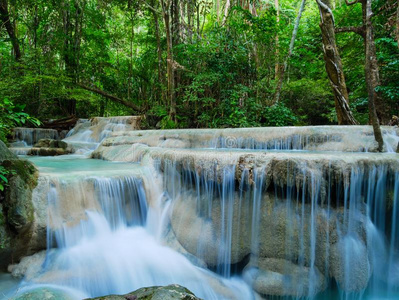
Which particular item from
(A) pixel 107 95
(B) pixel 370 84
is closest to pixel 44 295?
(B) pixel 370 84

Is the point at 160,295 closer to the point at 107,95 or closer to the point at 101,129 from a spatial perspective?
the point at 101,129

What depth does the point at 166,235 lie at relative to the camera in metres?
3.99

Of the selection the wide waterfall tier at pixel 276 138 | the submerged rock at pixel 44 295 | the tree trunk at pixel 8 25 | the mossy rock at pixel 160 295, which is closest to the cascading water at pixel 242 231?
the submerged rock at pixel 44 295

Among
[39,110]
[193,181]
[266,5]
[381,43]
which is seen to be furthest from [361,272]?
[266,5]

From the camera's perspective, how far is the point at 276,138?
18.3ft

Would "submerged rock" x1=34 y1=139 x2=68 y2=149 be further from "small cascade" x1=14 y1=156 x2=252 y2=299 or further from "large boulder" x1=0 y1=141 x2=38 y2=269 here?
"large boulder" x1=0 y1=141 x2=38 y2=269

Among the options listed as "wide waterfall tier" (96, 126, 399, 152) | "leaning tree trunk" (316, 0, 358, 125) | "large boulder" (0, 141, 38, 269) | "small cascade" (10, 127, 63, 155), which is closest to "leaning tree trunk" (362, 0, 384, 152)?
"wide waterfall tier" (96, 126, 399, 152)

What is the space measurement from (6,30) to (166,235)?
12.6 m

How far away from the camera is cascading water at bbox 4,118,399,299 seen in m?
3.10

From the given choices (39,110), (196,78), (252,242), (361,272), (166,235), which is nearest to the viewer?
(361,272)

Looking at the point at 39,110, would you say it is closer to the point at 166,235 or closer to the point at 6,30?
the point at 6,30

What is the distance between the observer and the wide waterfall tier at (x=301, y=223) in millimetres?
3098

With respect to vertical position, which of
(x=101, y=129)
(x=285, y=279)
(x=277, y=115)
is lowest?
(x=285, y=279)

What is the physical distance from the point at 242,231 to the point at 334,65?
18.6 feet
